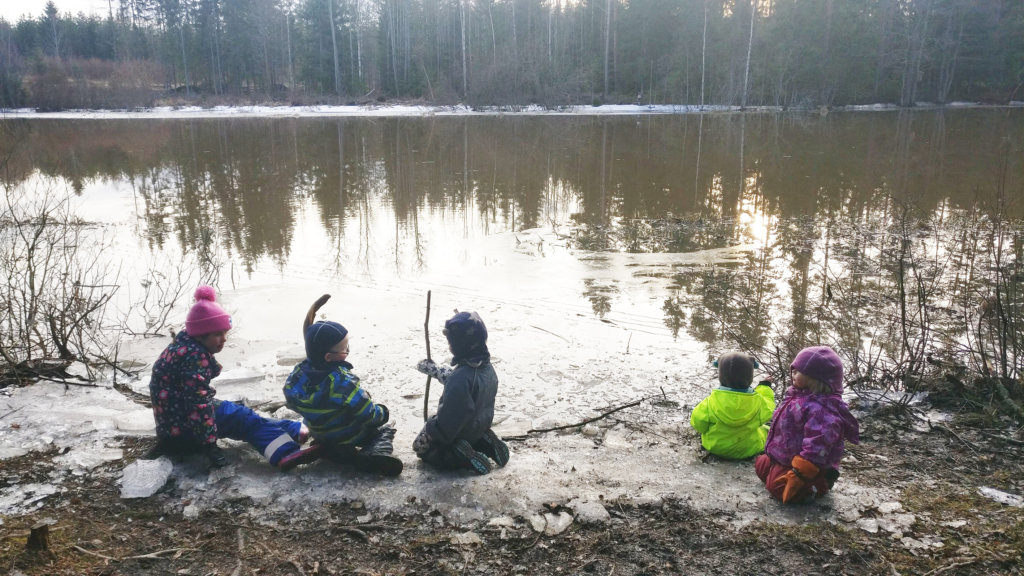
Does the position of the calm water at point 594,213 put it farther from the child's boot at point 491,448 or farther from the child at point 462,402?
the child at point 462,402

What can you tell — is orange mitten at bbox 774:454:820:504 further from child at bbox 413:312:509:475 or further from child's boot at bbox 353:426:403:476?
child's boot at bbox 353:426:403:476

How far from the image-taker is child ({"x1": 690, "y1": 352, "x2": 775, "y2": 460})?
4.09 m

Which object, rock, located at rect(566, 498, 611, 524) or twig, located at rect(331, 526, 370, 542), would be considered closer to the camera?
twig, located at rect(331, 526, 370, 542)

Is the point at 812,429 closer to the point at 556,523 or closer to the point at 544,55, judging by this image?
the point at 556,523

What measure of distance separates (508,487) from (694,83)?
54.1 metres

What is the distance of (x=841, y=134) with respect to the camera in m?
27.7

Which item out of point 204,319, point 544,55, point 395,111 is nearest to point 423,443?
point 204,319

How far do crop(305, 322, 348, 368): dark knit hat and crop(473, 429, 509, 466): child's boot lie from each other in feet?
3.39

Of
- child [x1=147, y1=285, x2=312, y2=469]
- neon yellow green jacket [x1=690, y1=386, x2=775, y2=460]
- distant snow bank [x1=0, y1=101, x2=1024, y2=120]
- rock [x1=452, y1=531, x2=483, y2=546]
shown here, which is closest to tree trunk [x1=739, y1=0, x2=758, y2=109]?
distant snow bank [x1=0, y1=101, x2=1024, y2=120]

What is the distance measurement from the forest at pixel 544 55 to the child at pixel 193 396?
47043mm

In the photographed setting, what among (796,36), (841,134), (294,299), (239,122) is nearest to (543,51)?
(796,36)

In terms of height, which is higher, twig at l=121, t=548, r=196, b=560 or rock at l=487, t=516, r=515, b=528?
twig at l=121, t=548, r=196, b=560

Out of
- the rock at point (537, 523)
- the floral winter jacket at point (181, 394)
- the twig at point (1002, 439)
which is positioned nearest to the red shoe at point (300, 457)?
the floral winter jacket at point (181, 394)

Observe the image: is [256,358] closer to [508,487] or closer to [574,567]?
[508,487]
